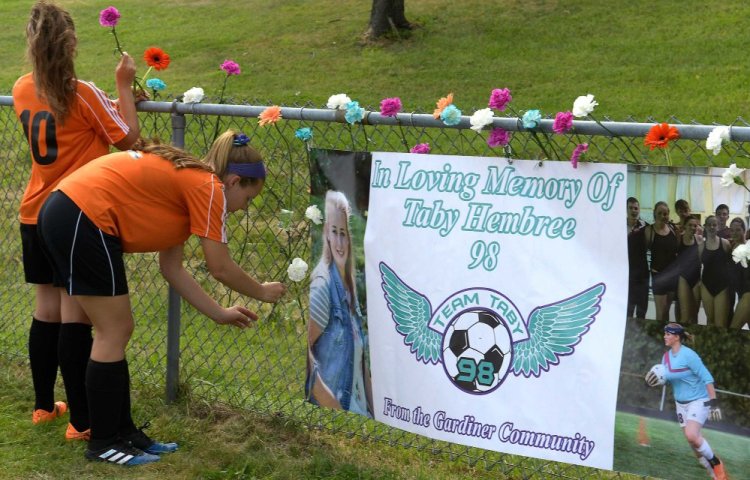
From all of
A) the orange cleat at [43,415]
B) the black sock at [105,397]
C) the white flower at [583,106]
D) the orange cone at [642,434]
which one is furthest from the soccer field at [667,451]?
the orange cleat at [43,415]

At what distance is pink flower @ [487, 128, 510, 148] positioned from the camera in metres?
3.49

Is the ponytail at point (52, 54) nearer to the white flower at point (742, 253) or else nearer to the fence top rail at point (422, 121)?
the fence top rail at point (422, 121)

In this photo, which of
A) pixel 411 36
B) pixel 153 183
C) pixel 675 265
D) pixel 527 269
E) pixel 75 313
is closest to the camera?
pixel 675 265

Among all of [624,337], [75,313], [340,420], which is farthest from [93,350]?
[624,337]

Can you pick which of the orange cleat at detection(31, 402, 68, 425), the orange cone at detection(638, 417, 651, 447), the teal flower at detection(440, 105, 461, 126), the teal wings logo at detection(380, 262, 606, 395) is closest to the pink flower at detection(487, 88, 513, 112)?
the teal flower at detection(440, 105, 461, 126)

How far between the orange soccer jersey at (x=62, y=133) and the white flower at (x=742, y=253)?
105 inches

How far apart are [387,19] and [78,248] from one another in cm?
1175

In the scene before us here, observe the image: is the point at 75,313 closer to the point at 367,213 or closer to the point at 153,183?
the point at 153,183

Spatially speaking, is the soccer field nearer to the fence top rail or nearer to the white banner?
the white banner

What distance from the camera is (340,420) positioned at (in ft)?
14.8

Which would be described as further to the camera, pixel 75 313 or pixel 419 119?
pixel 75 313

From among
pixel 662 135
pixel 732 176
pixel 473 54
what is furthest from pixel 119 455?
pixel 473 54

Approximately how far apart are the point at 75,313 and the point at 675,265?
2.53 meters

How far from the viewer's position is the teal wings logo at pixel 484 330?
3.35 metres
